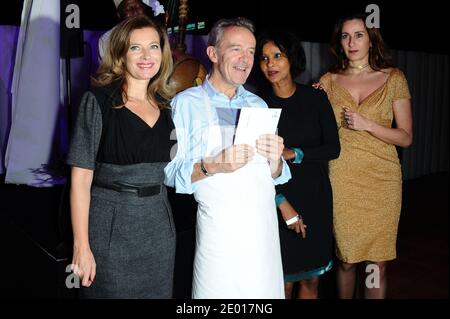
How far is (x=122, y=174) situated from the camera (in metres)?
1.45

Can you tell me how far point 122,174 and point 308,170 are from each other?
90 cm

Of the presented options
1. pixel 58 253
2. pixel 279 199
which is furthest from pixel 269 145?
pixel 58 253

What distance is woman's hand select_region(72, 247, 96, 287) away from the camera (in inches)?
55.5

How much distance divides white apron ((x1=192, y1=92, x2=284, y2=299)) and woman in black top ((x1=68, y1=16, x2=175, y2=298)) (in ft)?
0.49

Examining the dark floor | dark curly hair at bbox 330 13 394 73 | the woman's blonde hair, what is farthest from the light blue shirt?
dark curly hair at bbox 330 13 394 73

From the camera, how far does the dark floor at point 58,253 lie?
5.21 feet

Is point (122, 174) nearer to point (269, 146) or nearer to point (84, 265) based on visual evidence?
point (84, 265)

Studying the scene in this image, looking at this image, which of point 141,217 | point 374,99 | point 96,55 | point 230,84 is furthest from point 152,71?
point 96,55

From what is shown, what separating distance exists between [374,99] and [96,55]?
2.30 m

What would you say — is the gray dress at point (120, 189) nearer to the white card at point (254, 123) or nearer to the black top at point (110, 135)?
the black top at point (110, 135)

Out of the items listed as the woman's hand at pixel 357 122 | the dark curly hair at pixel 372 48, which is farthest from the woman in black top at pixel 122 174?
the dark curly hair at pixel 372 48

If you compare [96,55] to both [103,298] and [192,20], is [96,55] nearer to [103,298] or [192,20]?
[192,20]

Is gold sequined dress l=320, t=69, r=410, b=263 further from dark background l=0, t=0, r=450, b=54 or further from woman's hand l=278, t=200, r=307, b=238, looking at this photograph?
dark background l=0, t=0, r=450, b=54

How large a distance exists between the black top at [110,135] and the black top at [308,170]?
668mm
